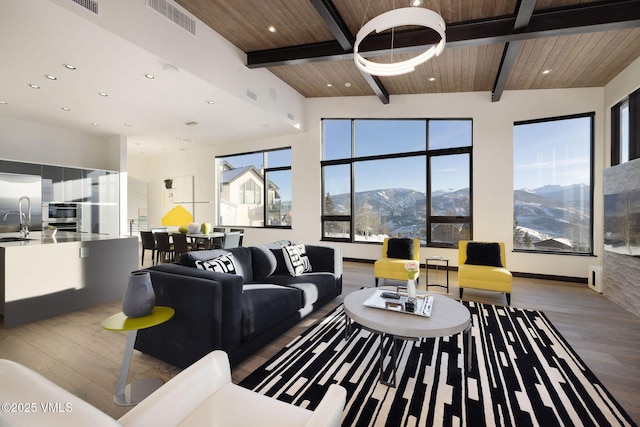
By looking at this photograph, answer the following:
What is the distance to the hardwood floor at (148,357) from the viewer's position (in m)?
2.13

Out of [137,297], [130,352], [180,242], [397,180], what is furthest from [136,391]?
[397,180]

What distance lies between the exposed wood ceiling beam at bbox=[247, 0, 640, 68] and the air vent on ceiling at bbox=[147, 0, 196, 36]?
124 cm

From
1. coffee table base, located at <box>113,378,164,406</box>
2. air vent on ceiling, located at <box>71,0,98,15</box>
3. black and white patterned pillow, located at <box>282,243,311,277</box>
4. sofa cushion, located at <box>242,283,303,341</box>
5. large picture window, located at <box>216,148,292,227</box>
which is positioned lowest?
coffee table base, located at <box>113,378,164,406</box>

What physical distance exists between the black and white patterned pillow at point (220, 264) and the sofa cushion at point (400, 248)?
111 inches

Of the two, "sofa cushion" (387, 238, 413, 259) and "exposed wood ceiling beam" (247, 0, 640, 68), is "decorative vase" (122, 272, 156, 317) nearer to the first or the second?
"sofa cushion" (387, 238, 413, 259)

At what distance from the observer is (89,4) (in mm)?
2850

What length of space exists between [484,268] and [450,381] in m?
2.37

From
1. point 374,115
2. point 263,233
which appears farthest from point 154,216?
point 374,115

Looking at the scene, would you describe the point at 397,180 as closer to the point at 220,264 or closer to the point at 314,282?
the point at 314,282

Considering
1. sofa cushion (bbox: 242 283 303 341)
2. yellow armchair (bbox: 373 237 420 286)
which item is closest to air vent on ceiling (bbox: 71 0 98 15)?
sofa cushion (bbox: 242 283 303 341)

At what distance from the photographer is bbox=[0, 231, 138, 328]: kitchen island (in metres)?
3.15

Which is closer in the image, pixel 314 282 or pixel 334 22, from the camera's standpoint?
pixel 314 282

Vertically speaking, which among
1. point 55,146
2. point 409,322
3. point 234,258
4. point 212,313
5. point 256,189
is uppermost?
point 55,146

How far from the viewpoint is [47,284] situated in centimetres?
340
